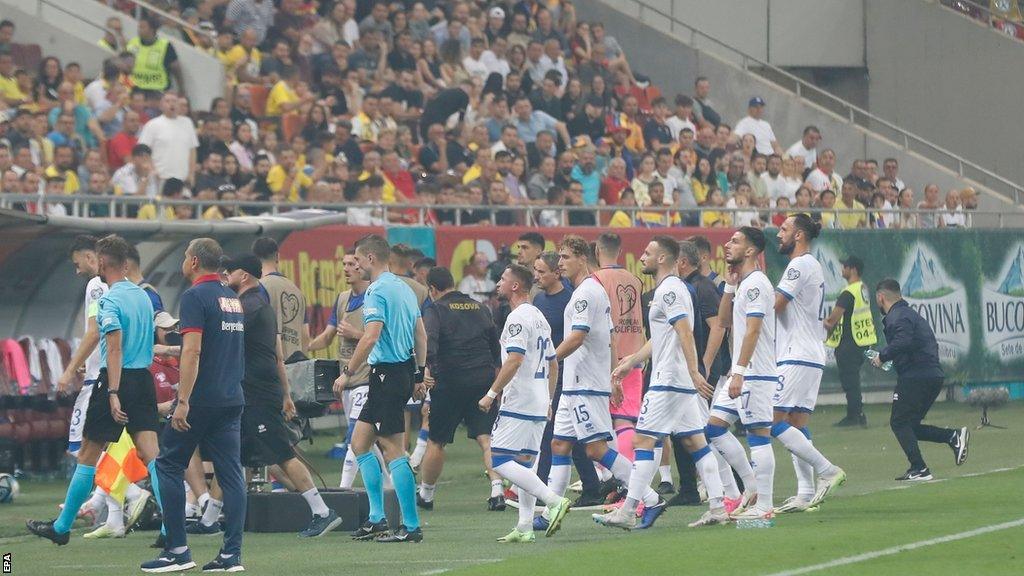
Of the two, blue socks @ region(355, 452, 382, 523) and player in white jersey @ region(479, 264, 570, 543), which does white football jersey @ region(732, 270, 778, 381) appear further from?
blue socks @ region(355, 452, 382, 523)

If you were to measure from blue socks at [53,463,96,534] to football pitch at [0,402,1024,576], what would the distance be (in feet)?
0.76

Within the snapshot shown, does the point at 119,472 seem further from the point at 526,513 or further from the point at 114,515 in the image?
the point at 526,513

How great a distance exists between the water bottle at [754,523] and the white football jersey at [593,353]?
5.11 feet

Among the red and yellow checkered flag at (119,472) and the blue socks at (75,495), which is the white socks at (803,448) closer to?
the red and yellow checkered flag at (119,472)

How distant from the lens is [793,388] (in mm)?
15219

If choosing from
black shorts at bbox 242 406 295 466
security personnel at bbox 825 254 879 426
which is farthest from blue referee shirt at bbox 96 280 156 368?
security personnel at bbox 825 254 879 426

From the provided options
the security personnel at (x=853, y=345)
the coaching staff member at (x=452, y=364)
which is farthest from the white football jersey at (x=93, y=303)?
the security personnel at (x=853, y=345)

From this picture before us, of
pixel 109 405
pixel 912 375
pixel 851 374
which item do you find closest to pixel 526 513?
pixel 109 405

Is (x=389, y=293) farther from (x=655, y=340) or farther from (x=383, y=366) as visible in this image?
(x=655, y=340)

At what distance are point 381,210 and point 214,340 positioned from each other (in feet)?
35.4

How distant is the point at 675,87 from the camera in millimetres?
34719

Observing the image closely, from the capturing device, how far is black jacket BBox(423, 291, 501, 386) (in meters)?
16.2

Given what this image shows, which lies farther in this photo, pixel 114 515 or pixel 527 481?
pixel 114 515

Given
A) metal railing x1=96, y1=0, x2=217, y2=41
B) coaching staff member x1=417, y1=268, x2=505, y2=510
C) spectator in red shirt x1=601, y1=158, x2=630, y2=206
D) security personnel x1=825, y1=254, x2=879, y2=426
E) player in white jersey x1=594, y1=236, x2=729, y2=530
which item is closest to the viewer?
player in white jersey x1=594, y1=236, x2=729, y2=530
